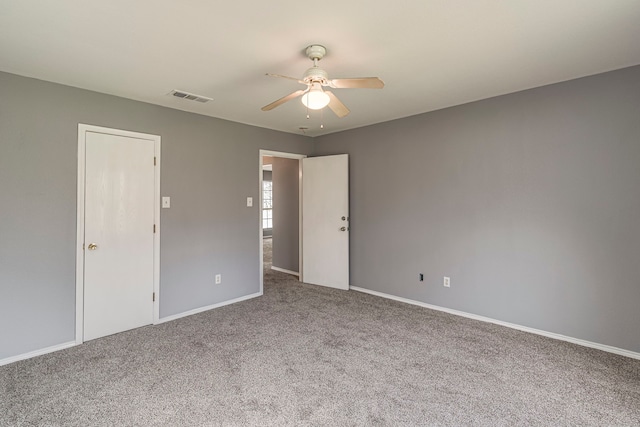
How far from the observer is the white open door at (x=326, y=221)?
4.70m

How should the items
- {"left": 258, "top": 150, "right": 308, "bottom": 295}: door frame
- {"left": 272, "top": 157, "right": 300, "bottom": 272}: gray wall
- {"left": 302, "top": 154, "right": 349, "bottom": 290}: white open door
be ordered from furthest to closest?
1. {"left": 272, "top": 157, "right": 300, "bottom": 272}: gray wall
2. {"left": 302, "top": 154, "right": 349, "bottom": 290}: white open door
3. {"left": 258, "top": 150, "right": 308, "bottom": 295}: door frame

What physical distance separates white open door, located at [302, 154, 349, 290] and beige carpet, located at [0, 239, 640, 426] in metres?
1.44

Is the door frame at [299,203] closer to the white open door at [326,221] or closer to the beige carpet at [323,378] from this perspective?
the white open door at [326,221]

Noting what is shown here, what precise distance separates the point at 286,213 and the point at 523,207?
3844 mm

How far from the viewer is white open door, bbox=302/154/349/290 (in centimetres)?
470

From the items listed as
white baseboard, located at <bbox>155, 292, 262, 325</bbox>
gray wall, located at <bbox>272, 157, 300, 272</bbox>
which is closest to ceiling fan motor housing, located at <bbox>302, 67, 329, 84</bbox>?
white baseboard, located at <bbox>155, 292, 262, 325</bbox>

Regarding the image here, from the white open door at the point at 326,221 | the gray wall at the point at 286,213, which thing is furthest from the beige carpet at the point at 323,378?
the gray wall at the point at 286,213

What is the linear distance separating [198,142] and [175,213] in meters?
0.91

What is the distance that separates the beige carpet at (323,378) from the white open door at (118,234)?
259 millimetres

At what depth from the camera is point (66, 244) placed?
288 centimetres

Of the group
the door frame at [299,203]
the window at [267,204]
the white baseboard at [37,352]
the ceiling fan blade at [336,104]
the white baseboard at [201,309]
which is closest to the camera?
the ceiling fan blade at [336,104]

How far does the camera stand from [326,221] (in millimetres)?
4871

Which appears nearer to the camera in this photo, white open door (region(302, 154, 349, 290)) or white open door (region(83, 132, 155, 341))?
white open door (region(83, 132, 155, 341))

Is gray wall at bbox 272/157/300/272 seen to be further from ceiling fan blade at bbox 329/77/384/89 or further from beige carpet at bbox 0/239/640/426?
ceiling fan blade at bbox 329/77/384/89
